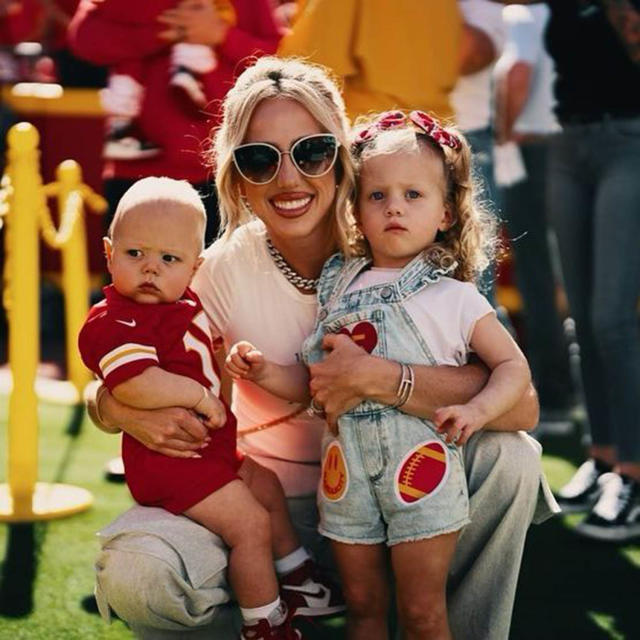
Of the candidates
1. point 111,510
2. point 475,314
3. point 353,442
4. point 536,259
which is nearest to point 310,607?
point 353,442

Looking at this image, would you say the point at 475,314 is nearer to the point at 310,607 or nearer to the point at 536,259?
the point at 310,607

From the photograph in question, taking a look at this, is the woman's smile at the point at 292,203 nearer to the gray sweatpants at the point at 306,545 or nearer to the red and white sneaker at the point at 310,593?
the gray sweatpants at the point at 306,545

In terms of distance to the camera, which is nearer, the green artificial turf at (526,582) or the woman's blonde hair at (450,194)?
the woman's blonde hair at (450,194)

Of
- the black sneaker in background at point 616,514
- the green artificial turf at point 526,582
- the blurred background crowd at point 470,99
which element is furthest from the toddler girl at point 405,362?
the black sneaker in background at point 616,514

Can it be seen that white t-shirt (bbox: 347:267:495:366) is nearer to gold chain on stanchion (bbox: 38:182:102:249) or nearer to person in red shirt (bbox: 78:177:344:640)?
person in red shirt (bbox: 78:177:344:640)

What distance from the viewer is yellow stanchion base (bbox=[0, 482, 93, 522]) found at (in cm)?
440

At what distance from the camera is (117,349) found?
2.75 m

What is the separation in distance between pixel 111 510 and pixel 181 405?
6.07 feet

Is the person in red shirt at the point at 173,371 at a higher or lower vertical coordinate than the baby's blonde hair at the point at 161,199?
lower

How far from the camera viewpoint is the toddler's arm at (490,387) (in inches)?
106

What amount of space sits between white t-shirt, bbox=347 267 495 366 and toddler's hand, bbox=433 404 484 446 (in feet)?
0.66

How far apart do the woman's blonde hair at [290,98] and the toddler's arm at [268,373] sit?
1.05 ft

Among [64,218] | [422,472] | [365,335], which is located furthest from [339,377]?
[64,218]

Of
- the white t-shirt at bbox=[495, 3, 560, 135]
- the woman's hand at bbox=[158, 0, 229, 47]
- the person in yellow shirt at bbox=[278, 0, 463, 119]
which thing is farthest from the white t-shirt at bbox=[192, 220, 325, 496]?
the white t-shirt at bbox=[495, 3, 560, 135]
